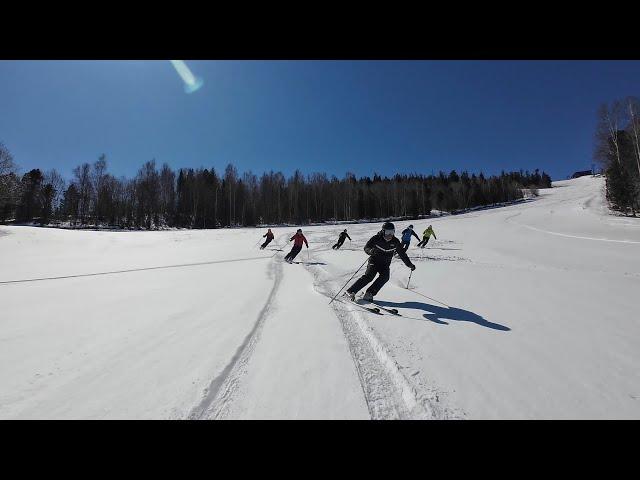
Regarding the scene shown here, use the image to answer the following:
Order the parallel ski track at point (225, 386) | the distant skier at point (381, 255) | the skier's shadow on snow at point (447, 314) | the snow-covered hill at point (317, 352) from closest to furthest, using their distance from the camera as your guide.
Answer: the parallel ski track at point (225, 386), the snow-covered hill at point (317, 352), the skier's shadow on snow at point (447, 314), the distant skier at point (381, 255)

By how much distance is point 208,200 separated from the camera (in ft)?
202

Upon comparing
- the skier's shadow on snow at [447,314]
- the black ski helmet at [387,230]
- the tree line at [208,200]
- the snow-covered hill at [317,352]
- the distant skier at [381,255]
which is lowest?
the skier's shadow on snow at [447,314]

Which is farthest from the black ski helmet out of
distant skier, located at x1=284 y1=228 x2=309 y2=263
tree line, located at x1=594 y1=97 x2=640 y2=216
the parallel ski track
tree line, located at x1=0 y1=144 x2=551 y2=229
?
tree line, located at x1=0 y1=144 x2=551 y2=229

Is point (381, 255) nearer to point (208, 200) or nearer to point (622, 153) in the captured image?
point (622, 153)

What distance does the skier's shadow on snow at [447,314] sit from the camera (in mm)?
4090

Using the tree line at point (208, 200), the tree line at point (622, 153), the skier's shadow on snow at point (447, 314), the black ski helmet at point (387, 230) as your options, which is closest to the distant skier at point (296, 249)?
the black ski helmet at point (387, 230)

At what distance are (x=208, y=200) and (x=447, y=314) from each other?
64.3 metres

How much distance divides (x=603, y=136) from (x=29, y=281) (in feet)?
161

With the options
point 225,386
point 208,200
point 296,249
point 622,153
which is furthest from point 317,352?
point 208,200

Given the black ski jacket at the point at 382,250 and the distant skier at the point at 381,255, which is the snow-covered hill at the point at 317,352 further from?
the black ski jacket at the point at 382,250

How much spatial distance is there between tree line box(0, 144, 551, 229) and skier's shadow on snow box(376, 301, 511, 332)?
193 feet

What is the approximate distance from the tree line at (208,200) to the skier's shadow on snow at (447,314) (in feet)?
193

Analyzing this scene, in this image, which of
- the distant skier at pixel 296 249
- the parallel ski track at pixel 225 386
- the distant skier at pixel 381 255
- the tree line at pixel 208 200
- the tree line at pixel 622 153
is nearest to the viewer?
the parallel ski track at pixel 225 386
